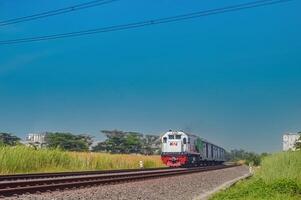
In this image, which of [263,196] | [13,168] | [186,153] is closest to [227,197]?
[263,196]

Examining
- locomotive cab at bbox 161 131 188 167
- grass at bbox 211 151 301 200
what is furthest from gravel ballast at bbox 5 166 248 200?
locomotive cab at bbox 161 131 188 167

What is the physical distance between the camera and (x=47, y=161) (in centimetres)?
3120

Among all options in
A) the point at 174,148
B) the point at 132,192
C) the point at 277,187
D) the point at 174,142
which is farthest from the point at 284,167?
the point at 174,142

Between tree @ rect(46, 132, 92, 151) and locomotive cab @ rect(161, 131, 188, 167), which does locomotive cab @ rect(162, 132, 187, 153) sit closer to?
locomotive cab @ rect(161, 131, 188, 167)

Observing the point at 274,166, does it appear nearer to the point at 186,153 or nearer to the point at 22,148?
the point at 22,148

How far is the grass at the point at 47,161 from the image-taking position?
27.0 m

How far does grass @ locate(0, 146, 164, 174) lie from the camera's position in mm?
26984

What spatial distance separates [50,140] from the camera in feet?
366

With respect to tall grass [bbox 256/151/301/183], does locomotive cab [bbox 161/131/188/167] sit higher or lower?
higher

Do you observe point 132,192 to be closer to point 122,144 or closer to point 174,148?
point 174,148

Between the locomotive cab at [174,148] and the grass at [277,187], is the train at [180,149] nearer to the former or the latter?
the locomotive cab at [174,148]

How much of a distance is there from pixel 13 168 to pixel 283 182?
14497 mm

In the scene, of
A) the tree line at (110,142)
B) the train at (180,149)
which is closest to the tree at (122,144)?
the tree line at (110,142)

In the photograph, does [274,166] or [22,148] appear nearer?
[274,166]
